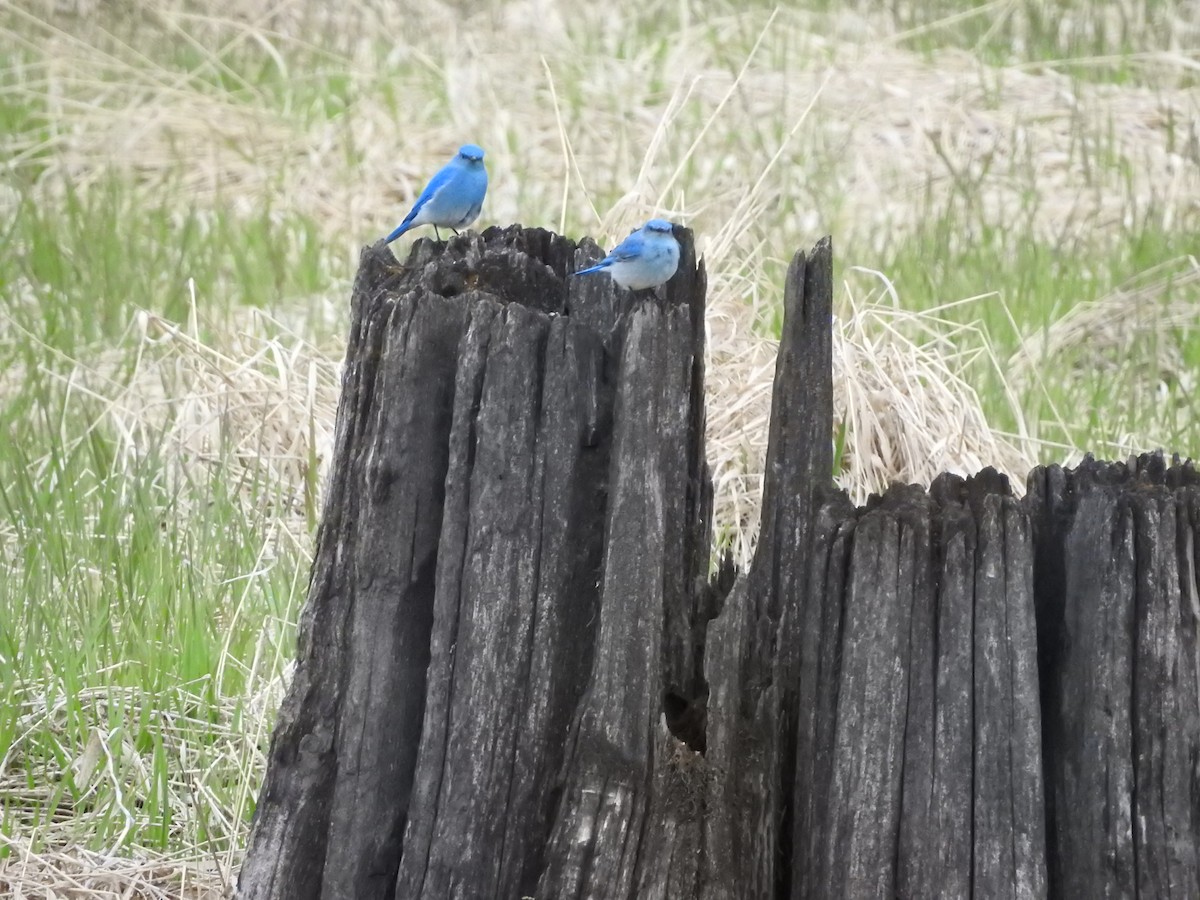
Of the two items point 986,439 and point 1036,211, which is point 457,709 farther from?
point 1036,211

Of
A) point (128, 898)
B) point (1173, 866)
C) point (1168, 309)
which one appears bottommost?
point (128, 898)


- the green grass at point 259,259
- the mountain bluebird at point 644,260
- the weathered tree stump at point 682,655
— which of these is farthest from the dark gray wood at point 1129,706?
the green grass at point 259,259

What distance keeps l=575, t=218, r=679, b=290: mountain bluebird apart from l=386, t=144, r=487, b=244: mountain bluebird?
119 cm

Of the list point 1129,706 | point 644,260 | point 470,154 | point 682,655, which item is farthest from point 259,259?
point 1129,706

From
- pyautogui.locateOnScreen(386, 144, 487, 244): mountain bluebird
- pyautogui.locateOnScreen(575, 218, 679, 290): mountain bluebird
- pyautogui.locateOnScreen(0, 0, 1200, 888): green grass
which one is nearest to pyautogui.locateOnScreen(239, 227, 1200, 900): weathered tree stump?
pyautogui.locateOnScreen(575, 218, 679, 290): mountain bluebird

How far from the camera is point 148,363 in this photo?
615 cm

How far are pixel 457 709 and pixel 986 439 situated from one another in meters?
2.96

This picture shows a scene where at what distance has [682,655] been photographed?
7.88ft

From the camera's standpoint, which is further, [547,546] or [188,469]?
[188,469]

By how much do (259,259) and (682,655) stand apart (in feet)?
18.0

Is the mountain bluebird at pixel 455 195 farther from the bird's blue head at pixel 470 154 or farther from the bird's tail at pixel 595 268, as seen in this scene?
the bird's tail at pixel 595 268

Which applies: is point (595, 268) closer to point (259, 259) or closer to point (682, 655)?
point (682, 655)

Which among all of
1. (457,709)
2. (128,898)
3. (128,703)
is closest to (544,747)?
(457,709)

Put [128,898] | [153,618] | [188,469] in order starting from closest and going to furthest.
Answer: [128,898], [153,618], [188,469]
